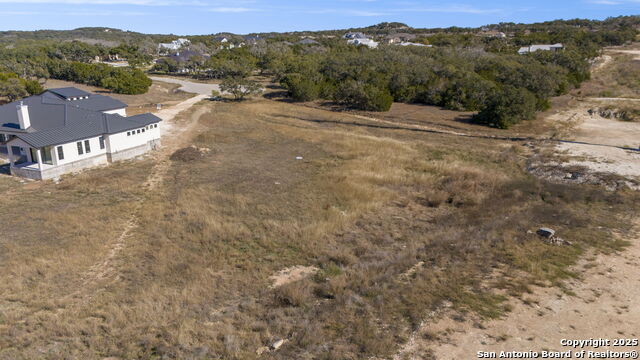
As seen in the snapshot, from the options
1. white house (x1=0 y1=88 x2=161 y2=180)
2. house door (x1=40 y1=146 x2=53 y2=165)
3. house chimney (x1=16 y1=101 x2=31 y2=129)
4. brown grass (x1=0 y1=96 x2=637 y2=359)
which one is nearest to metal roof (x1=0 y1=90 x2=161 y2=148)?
white house (x1=0 y1=88 x2=161 y2=180)

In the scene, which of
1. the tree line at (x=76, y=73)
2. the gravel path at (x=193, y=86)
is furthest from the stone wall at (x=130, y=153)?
the gravel path at (x=193, y=86)

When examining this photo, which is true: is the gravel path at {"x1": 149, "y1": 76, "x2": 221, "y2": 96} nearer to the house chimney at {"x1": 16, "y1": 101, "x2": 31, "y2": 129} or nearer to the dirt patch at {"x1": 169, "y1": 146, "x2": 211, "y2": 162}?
the dirt patch at {"x1": 169, "y1": 146, "x2": 211, "y2": 162}

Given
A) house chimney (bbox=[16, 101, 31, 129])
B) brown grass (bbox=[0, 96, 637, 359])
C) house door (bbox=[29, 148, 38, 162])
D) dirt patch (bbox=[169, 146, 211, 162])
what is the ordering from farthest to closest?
dirt patch (bbox=[169, 146, 211, 162])
house door (bbox=[29, 148, 38, 162])
house chimney (bbox=[16, 101, 31, 129])
brown grass (bbox=[0, 96, 637, 359])

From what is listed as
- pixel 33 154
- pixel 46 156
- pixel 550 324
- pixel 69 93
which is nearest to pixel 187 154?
pixel 46 156

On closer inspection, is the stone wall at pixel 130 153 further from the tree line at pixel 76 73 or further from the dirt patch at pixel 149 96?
the tree line at pixel 76 73

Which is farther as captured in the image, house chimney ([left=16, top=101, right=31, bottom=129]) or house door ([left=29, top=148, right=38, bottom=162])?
house door ([left=29, top=148, right=38, bottom=162])

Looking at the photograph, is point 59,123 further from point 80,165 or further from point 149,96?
point 149,96
